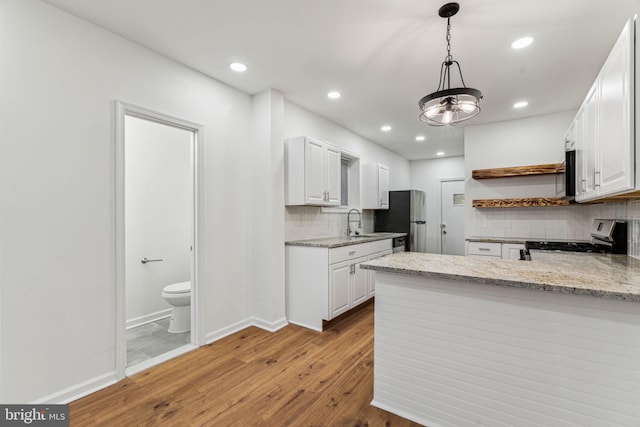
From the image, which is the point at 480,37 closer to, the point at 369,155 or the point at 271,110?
the point at 271,110

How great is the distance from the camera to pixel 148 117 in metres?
2.43

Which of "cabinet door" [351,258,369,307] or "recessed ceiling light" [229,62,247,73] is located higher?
"recessed ceiling light" [229,62,247,73]

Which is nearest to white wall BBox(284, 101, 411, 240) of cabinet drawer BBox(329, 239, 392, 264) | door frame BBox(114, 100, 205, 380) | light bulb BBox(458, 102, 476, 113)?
cabinet drawer BBox(329, 239, 392, 264)

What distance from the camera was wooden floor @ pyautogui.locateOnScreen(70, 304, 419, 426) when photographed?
5.85ft

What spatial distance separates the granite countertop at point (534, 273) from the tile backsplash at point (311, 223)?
1.75 metres

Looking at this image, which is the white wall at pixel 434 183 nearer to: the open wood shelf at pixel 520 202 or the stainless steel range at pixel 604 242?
the open wood shelf at pixel 520 202

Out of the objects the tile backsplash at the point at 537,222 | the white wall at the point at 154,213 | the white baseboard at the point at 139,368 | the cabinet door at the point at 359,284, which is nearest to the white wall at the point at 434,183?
the tile backsplash at the point at 537,222

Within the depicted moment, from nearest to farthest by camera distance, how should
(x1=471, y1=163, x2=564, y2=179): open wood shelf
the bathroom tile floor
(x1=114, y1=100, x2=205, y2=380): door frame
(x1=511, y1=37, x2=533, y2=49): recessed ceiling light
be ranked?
1. (x1=114, y1=100, x2=205, y2=380): door frame
2. (x1=511, y1=37, x2=533, y2=49): recessed ceiling light
3. the bathroom tile floor
4. (x1=471, y1=163, x2=564, y2=179): open wood shelf

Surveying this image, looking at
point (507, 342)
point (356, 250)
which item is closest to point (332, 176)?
point (356, 250)

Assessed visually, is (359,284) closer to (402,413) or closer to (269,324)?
(269,324)

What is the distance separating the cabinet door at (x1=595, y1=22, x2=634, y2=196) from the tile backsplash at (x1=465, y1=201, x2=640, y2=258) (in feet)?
6.17

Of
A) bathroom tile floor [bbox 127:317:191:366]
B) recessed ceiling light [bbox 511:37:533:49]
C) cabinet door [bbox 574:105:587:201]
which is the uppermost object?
recessed ceiling light [bbox 511:37:533:49]

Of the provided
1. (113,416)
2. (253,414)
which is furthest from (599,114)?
(113,416)

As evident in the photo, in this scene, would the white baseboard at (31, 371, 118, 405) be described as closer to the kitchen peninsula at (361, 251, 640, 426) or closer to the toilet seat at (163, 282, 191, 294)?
the toilet seat at (163, 282, 191, 294)
